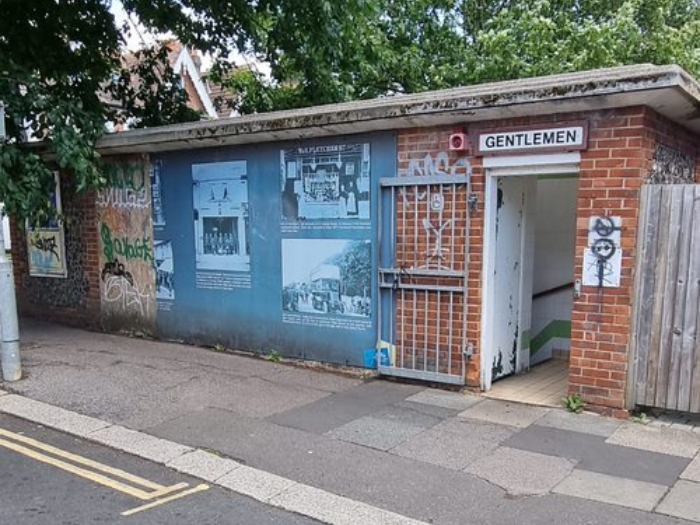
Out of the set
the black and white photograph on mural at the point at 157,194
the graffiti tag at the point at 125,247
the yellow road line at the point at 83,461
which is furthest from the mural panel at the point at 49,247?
the yellow road line at the point at 83,461

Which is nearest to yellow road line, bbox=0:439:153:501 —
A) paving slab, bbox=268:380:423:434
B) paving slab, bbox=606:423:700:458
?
paving slab, bbox=268:380:423:434

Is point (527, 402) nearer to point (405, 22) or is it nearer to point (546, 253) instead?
point (546, 253)

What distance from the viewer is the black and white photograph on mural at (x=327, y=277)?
684cm

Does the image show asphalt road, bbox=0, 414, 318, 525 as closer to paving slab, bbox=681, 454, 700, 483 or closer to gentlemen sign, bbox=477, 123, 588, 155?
paving slab, bbox=681, 454, 700, 483

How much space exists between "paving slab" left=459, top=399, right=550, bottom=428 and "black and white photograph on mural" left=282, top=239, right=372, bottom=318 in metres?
1.66

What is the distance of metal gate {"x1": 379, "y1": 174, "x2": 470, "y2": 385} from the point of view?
6.17 meters

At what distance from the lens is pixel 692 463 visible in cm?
446

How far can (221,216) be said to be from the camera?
798cm

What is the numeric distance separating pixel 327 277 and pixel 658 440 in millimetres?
3685

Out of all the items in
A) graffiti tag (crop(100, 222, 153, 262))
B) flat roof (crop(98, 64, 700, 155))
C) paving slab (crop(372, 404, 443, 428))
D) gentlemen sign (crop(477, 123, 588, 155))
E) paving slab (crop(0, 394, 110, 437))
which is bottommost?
paving slab (crop(0, 394, 110, 437))

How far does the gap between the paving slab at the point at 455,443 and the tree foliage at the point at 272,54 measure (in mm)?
5289

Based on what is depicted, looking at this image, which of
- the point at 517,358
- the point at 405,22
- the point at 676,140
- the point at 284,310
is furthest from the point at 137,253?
the point at 405,22

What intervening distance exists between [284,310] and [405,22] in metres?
9.57

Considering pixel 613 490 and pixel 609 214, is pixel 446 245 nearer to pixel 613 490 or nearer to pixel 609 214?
pixel 609 214
